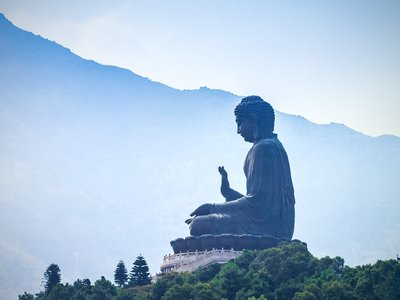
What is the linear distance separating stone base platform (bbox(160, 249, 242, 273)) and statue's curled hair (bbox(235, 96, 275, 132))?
689 cm

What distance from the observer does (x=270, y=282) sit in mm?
44844

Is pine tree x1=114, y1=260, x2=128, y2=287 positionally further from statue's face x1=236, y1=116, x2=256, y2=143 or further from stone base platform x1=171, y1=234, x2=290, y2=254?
statue's face x1=236, y1=116, x2=256, y2=143

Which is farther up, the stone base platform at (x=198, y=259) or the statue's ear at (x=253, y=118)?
the statue's ear at (x=253, y=118)

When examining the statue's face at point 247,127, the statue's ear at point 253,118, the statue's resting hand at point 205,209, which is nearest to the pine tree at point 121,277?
the statue's resting hand at point 205,209

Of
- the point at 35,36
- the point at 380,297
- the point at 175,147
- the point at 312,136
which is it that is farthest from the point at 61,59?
the point at 380,297

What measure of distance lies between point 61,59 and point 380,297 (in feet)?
230

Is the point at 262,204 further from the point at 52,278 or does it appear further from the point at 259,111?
the point at 52,278

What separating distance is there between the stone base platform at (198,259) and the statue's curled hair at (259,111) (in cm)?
689

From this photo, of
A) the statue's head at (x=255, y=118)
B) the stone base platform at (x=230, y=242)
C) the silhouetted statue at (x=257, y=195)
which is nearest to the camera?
the stone base platform at (x=230, y=242)

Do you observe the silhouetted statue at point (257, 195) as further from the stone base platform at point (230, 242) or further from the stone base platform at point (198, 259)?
the stone base platform at point (198, 259)

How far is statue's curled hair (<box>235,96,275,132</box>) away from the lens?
5625 cm

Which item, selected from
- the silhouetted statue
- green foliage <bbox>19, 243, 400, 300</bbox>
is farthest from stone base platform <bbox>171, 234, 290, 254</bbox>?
green foliage <bbox>19, 243, 400, 300</bbox>

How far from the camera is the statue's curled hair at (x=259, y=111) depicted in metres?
56.2

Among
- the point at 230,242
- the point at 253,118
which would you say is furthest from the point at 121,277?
the point at 253,118
